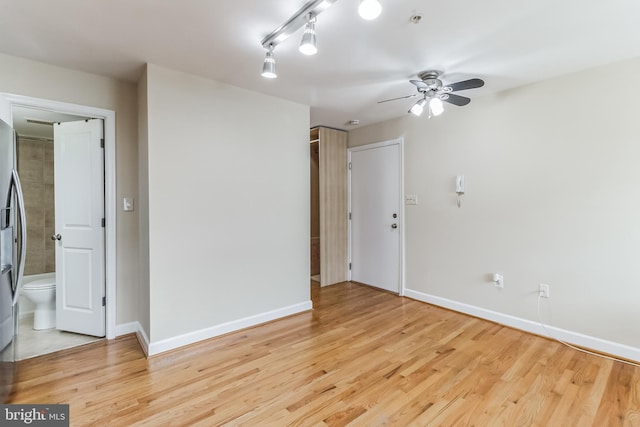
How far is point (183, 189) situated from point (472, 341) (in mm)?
2942

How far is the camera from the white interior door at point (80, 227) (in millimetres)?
2852

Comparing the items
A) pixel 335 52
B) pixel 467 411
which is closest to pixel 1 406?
pixel 467 411

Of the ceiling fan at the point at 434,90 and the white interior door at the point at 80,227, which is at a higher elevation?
the ceiling fan at the point at 434,90

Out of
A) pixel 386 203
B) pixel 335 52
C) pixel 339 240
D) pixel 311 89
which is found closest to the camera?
pixel 335 52

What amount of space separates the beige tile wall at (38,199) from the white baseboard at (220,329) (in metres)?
2.87

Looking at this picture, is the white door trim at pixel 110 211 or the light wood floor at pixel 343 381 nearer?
the light wood floor at pixel 343 381

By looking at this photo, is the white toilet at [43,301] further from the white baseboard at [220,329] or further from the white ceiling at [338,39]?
the white ceiling at [338,39]

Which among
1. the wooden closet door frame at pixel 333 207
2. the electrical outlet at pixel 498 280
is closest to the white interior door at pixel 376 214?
the wooden closet door frame at pixel 333 207

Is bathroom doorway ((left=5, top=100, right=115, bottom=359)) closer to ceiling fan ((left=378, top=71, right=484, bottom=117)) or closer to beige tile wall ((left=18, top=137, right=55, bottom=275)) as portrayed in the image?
beige tile wall ((left=18, top=137, right=55, bottom=275))

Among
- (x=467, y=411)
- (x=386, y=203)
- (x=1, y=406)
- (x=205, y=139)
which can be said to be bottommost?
(x=467, y=411)

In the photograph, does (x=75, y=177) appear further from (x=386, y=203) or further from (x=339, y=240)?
(x=386, y=203)

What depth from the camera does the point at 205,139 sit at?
2818 mm

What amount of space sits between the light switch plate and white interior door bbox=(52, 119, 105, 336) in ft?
0.57

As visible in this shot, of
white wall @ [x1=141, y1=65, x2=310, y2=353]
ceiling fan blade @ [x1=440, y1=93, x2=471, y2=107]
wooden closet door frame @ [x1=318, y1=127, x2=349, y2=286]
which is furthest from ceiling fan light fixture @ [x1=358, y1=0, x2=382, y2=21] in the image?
wooden closet door frame @ [x1=318, y1=127, x2=349, y2=286]
